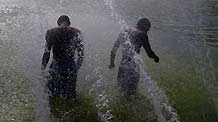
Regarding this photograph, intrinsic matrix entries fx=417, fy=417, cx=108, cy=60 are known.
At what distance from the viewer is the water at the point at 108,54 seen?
1084 centimetres

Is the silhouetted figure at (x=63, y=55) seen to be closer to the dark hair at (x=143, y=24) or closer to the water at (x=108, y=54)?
the water at (x=108, y=54)

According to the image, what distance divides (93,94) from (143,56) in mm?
3841

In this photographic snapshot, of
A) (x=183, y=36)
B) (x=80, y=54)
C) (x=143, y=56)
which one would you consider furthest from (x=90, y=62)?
(x=183, y=36)

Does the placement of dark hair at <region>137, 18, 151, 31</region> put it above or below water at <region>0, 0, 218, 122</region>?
above

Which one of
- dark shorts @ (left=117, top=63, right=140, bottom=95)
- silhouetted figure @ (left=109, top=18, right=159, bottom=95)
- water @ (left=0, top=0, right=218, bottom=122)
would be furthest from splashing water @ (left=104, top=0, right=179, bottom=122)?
dark shorts @ (left=117, top=63, right=140, bottom=95)

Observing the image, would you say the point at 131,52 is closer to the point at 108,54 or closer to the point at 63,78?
the point at 63,78

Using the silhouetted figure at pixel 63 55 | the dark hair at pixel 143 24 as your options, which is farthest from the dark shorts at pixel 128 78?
the silhouetted figure at pixel 63 55

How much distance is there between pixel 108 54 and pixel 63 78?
4.60 m

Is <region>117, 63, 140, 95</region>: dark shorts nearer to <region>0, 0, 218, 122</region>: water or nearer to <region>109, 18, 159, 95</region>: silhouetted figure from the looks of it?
<region>109, 18, 159, 95</region>: silhouetted figure

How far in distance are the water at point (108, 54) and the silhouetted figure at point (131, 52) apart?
22.7 inches

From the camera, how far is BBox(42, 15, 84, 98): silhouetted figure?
9977 millimetres

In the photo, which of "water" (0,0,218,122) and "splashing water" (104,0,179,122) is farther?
"water" (0,0,218,122)

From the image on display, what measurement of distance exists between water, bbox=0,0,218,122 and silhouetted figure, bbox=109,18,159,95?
1.89ft

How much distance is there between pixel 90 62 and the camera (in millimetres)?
13891
